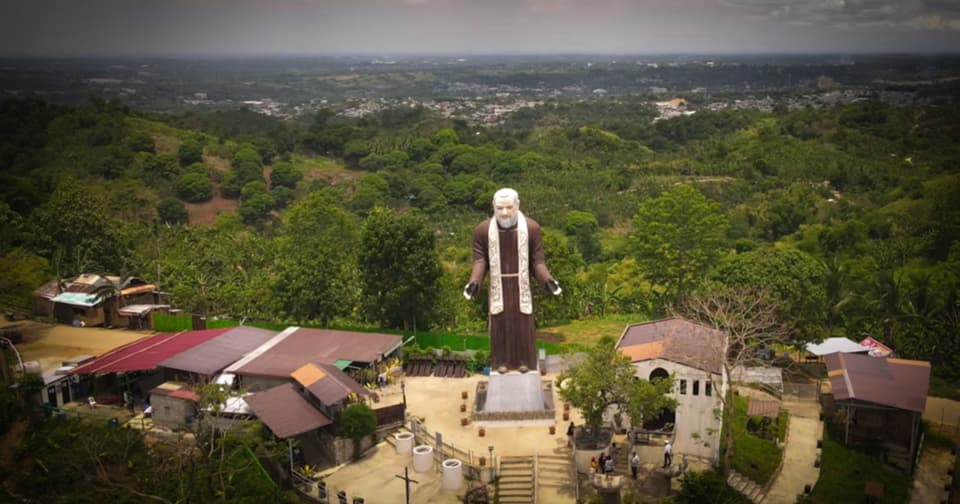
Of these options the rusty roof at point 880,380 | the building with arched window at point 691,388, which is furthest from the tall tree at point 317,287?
the rusty roof at point 880,380

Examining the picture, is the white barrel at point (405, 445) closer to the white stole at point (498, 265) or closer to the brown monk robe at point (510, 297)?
the brown monk robe at point (510, 297)

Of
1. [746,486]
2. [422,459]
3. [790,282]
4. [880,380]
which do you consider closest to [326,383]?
[422,459]

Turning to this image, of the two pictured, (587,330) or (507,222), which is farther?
(587,330)

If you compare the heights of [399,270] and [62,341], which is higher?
[399,270]

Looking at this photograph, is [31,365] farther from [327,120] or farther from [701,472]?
[327,120]

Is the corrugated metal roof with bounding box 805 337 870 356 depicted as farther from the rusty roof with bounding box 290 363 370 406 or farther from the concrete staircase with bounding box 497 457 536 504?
the rusty roof with bounding box 290 363 370 406

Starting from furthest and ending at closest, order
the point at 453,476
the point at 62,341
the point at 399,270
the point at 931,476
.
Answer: the point at 62,341, the point at 399,270, the point at 931,476, the point at 453,476

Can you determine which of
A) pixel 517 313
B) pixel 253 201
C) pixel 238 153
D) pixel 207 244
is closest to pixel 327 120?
pixel 238 153

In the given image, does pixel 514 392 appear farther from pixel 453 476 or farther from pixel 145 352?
pixel 145 352
